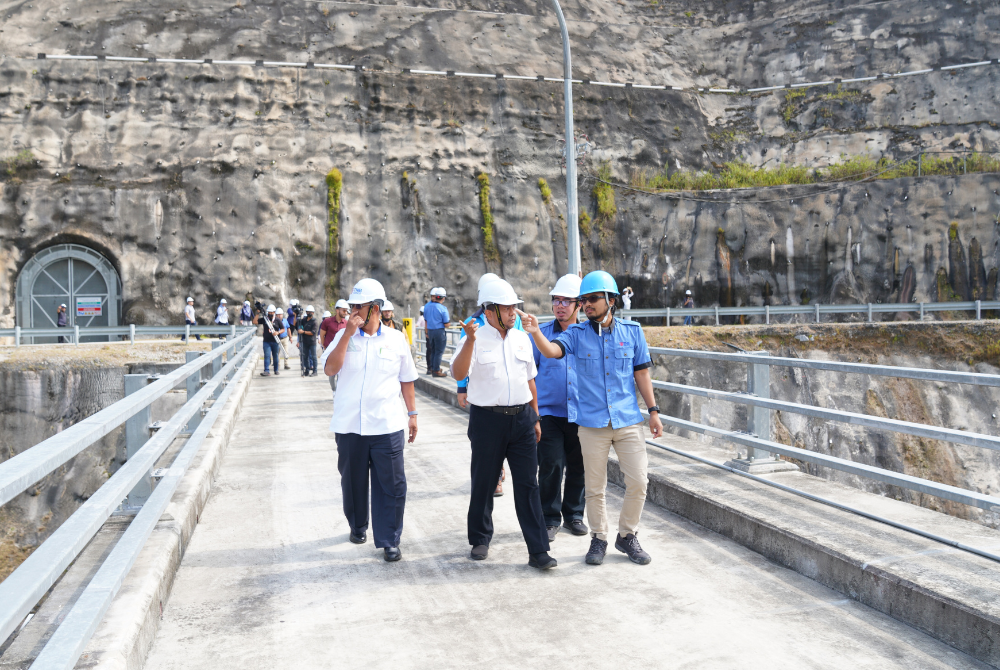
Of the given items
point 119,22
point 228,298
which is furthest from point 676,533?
point 119,22

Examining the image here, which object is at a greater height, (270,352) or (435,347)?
(435,347)

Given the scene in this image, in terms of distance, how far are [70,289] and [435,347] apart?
23844 mm

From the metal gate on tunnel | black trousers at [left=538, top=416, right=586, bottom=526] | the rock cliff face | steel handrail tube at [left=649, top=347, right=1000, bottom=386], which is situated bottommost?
black trousers at [left=538, top=416, right=586, bottom=526]

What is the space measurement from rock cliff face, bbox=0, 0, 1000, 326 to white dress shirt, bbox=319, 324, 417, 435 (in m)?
32.1

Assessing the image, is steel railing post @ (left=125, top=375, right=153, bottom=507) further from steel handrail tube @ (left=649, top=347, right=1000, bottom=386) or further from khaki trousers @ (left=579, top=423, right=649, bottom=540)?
steel handrail tube @ (left=649, top=347, right=1000, bottom=386)

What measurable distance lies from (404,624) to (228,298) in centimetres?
3391

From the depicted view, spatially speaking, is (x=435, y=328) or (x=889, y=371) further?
(x=435, y=328)

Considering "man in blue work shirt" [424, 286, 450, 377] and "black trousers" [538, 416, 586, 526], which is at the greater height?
"man in blue work shirt" [424, 286, 450, 377]

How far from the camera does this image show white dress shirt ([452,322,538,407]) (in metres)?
5.87

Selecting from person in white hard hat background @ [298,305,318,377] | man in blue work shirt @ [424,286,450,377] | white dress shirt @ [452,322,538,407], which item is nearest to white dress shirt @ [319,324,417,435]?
white dress shirt @ [452,322,538,407]

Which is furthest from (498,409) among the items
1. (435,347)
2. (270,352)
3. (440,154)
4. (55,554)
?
(440,154)

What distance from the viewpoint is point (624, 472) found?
5.82 meters

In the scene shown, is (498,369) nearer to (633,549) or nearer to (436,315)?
(633,549)

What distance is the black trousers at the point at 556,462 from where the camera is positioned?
259 inches
